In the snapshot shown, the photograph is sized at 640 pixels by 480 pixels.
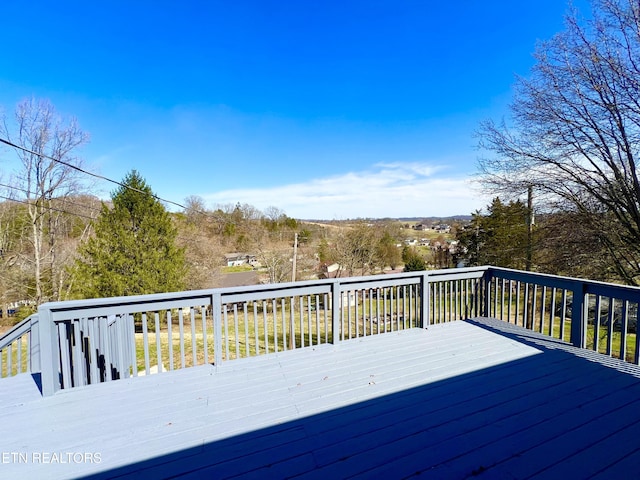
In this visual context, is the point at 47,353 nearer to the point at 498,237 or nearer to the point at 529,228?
the point at 529,228

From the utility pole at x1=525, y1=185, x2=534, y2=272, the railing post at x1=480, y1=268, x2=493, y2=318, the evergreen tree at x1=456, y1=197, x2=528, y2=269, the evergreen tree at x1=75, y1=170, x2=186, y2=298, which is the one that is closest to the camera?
the railing post at x1=480, y1=268, x2=493, y2=318

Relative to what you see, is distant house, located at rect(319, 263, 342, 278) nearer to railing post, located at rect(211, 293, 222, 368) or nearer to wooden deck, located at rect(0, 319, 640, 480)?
railing post, located at rect(211, 293, 222, 368)

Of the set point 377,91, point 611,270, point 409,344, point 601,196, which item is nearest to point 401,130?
point 377,91

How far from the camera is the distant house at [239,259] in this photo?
76.7 feet

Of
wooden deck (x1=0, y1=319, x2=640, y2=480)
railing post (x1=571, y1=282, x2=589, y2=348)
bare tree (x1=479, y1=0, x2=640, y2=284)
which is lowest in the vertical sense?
wooden deck (x1=0, y1=319, x2=640, y2=480)

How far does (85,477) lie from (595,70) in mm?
10620

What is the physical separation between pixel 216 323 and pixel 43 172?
1553cm

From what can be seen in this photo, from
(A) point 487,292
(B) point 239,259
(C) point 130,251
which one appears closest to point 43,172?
(C) point 130,251

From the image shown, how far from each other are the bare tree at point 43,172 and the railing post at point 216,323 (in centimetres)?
1340

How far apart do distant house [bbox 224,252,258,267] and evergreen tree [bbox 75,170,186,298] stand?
841cm

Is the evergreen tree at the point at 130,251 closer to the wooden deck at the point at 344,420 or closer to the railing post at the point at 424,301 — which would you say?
the wooden deck at the point at 344,420

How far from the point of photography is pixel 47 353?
2510 millimetres

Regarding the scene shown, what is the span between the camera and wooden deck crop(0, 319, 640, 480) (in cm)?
168

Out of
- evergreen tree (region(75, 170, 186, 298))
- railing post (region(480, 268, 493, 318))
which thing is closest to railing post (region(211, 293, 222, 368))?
railing post (region(480, 268, 493, 318))
